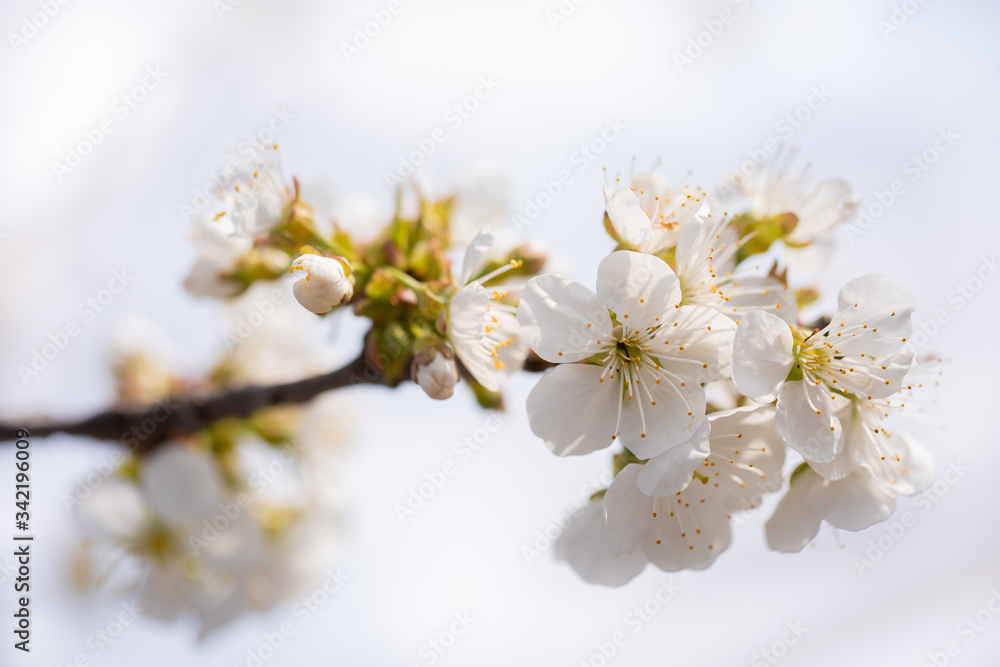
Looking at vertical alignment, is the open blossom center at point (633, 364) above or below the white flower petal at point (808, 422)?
below

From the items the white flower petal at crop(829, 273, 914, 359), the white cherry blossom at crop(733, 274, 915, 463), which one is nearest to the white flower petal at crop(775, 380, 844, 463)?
the white cherry blossom at crop(733, 274, 915, 463)

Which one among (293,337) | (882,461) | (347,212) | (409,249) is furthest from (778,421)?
(293,337)

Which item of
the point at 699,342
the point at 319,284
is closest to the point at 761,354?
the point at 699,342

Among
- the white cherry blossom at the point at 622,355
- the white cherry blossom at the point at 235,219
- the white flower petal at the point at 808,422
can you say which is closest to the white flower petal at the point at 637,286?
the white cherry blossom at the point at 622,355

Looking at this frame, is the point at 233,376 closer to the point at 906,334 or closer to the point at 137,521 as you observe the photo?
the point at 137,521

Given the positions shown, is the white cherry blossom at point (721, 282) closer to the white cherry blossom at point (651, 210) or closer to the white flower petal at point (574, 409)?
the white cherry blossom at point (651, 210)

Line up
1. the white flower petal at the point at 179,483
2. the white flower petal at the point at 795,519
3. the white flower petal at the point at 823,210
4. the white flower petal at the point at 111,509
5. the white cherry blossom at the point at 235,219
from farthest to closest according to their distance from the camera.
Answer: the white flower petal at the point at 111,509
the white flower petal at the point at 179,483
the white flower petal at the point at 823,210
the white cherry blossom at the point at 235,219
the white flower petal at the point at 795,519
